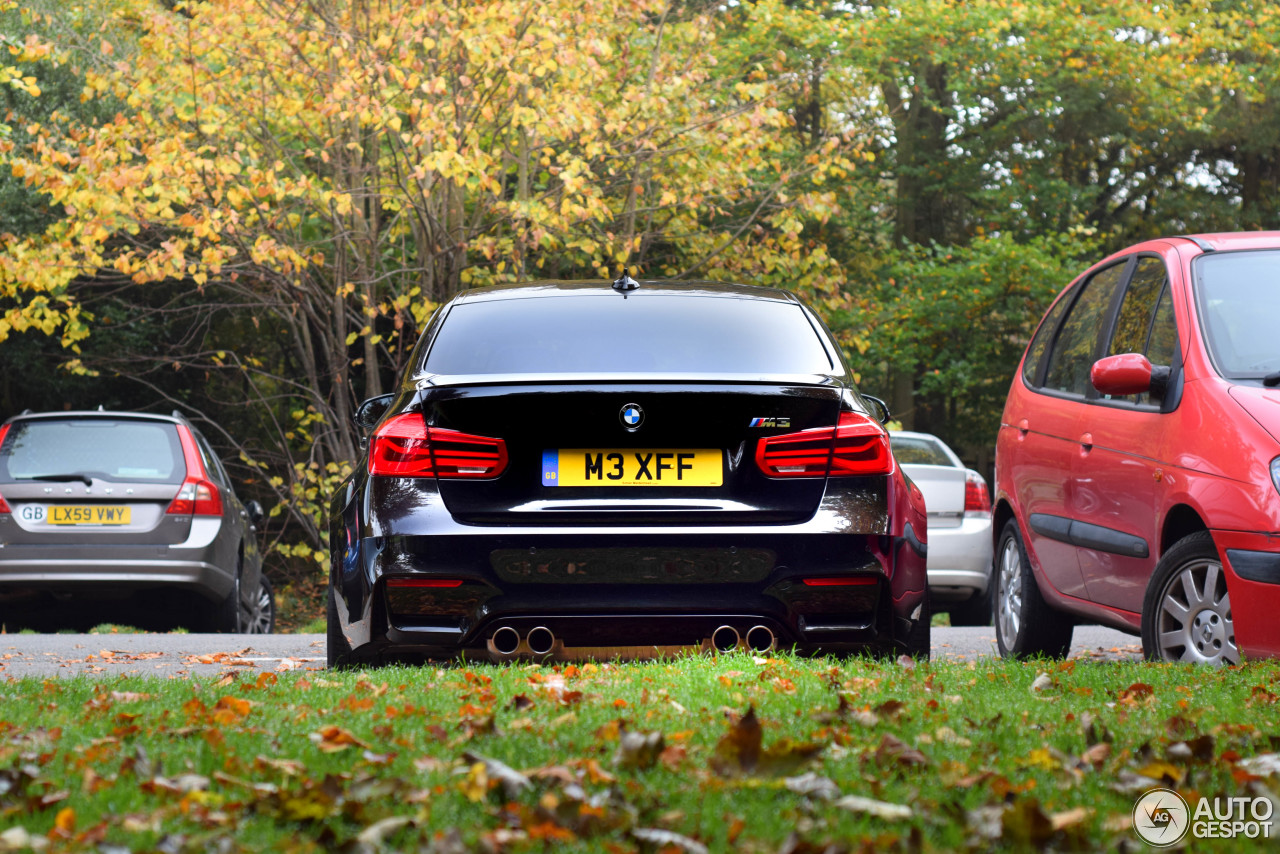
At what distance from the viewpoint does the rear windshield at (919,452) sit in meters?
12.2

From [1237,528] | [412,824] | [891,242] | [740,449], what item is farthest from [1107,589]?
[891,242]

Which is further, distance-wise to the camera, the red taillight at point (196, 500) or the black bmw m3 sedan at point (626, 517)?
the red taillight at point (196, 500)

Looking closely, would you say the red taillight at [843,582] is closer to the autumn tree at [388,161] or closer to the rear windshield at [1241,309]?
the rear windshield at [1241,309]

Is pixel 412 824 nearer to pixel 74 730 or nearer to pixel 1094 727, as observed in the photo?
pixel 74 730

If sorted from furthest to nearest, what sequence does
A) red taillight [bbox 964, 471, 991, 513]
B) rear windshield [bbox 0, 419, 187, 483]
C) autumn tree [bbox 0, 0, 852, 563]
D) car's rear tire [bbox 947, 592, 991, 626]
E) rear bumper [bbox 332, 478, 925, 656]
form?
autumn tree [bbox 0, 0, 852, 563], car's rear tire [bbox 947, 592, 991, 626], red taillight [bbox 964, 471, 991, 513], rear windshield [bbox 0, 419, 187, 483], rear bumper [bbox 332, 478, 925, 656]

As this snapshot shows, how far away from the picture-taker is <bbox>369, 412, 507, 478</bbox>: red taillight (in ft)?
16.0

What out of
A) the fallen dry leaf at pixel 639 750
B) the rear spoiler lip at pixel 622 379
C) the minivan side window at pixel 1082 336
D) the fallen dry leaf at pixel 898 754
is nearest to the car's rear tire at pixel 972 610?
the minivan side window at pixel 1082 336

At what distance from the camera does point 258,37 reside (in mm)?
13430

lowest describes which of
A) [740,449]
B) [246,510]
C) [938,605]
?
[938,605]

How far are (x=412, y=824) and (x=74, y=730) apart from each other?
1.63 meters

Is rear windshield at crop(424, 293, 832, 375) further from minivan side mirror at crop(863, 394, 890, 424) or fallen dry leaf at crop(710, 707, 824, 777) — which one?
fallen dry leaf at crop(710, 707, 824, 777)

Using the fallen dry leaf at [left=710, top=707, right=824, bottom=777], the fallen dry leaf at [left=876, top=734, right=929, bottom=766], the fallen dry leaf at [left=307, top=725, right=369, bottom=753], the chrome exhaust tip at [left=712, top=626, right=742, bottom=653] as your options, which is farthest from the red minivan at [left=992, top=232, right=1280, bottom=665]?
the fallen dry leaf at [left=307, top=725, right=369, bottom=753]

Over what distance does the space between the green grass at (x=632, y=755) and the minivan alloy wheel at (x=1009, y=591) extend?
1.80m

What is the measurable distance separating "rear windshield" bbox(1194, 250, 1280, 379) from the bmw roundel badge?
90.3 inches
